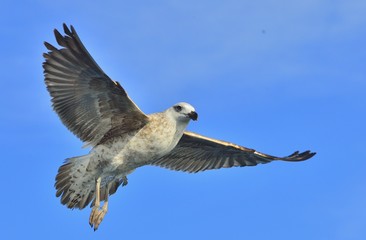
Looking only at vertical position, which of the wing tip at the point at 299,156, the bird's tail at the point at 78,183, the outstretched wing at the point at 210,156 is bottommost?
the bird's tail at the point at 78,183

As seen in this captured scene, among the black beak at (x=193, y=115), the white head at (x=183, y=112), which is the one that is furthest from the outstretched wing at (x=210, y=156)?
the black beak at (x=193, y=115)

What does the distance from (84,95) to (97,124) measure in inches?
27.2

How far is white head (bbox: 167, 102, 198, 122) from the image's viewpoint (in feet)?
51.0

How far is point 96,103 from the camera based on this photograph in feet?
53.5

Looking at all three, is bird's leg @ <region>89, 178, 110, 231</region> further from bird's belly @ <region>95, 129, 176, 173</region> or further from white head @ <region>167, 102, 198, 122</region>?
white head @ <region>167, 102, 198, 122</region>

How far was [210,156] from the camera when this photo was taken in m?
18.9


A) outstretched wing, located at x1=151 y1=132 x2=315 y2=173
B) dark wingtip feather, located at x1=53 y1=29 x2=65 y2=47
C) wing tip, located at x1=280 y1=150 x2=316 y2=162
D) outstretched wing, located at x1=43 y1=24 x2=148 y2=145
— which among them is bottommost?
outstretched wing, located at x1=43 y1=24 x2=148 y2=145

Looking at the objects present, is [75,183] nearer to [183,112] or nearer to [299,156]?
[183,112]

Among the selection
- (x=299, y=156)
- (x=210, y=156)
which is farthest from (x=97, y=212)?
(x=299, y=156)

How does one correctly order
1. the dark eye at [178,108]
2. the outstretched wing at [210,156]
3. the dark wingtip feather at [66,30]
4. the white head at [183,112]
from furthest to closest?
the outstretched wing at [210,156] → the dark eye at [178,108] → the white head at [183,112] → the dark wingtip feather at [66,30]

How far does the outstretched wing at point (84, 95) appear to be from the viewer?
51.7 feet

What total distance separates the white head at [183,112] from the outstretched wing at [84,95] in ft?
1.97

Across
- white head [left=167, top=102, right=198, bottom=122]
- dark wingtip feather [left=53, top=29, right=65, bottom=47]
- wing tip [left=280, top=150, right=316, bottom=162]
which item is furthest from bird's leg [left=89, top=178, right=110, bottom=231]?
wing tip [left=280, top=150, right=316, bottom=162]

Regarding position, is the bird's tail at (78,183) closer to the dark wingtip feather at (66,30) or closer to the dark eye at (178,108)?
the dark eye at (178,108)
